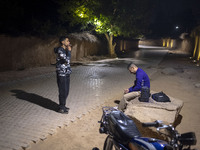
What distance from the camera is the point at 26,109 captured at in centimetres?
603

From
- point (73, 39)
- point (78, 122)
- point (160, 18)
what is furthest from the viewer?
point (160, 18)

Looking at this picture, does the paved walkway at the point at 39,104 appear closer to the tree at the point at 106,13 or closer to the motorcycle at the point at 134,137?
the motorcycle at the point at 134,137

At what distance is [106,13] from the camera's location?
19.2 m

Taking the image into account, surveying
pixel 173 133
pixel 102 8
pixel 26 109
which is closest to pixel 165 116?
pixel 173 133

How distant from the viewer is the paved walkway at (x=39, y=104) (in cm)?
446

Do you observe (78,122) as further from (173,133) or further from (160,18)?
(160,18)

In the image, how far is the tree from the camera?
59.8 ft

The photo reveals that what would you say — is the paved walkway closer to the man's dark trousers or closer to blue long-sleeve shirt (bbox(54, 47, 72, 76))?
the man's dark trousers

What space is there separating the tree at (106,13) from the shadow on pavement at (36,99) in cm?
1194

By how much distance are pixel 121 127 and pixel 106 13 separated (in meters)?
18.1

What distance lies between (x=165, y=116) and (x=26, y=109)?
4.30m

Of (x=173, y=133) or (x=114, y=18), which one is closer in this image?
(x=173, y=133)

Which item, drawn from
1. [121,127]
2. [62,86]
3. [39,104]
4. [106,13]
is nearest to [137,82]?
[62,86]

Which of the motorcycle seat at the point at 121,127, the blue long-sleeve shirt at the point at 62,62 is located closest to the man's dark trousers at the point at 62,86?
the blue long-sleeve shirt at the point at 62,62
